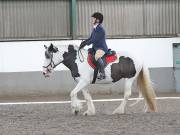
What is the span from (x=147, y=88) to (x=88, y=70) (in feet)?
4.60

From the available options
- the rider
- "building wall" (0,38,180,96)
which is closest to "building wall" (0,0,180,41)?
"building wall" (0,38,180,96)

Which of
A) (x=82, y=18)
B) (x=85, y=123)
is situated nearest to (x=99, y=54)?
(x=85, y=123)

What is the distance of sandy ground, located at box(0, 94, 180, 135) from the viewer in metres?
10.9

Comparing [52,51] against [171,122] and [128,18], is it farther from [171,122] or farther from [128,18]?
[128,18]

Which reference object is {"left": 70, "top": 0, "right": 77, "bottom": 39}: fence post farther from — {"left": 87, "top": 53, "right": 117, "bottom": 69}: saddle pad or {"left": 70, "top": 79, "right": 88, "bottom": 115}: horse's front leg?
{"left": 70, "top": 79, "right": 88, "bottom": 115}: horse's front leg

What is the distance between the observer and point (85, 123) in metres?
12.2

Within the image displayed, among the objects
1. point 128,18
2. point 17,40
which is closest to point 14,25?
point 17,40

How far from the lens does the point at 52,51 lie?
546 inches

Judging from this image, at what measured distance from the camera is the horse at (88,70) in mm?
13712

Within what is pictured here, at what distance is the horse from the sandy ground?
44 cm

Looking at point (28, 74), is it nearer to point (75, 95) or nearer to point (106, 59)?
point (106, 59)

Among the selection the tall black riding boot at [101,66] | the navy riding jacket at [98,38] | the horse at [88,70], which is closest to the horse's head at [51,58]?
the horse at [88,70]

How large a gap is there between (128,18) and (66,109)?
7.20 m

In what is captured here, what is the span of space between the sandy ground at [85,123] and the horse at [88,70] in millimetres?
441
